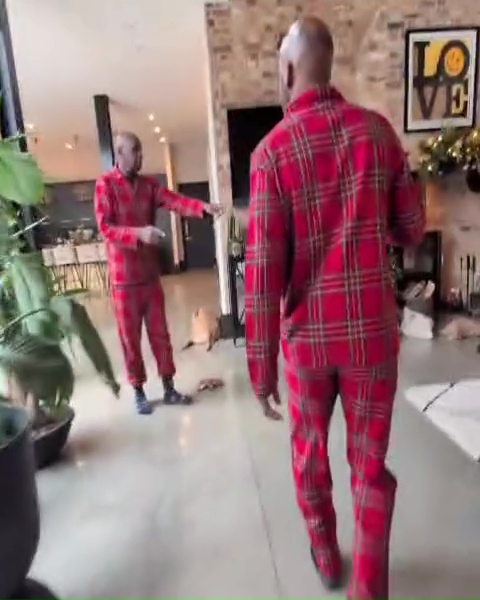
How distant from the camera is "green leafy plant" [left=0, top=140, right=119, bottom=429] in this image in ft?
5.44

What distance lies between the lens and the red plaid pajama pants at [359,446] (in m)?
1.40

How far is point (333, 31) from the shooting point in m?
4.56

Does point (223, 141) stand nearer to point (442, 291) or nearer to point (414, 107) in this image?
point (414, 107)

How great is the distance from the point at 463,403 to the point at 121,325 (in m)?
1.86

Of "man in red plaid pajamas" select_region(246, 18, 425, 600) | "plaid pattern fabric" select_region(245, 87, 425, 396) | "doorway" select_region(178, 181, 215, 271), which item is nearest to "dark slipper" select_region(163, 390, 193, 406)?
"man in red plaid pajamas" select_region(246, 18, 425, 600)

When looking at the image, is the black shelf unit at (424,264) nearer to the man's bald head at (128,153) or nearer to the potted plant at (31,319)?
the man's bald head at (128,153)

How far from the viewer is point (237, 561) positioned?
183 cm

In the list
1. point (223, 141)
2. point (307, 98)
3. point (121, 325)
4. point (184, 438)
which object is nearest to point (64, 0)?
point (223, 141)

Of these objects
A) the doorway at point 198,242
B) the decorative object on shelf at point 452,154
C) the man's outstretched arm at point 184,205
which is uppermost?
the decorative object on shelf at point 452,154

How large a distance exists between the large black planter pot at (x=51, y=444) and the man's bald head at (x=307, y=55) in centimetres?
194

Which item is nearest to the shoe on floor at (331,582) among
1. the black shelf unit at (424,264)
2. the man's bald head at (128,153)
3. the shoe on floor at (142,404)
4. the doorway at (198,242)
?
the shoe on floor at (142,404)

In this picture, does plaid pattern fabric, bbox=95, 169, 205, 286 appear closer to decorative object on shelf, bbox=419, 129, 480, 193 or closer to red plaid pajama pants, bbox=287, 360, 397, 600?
red plaid pajama pants, bbox=287, 360, 397, 600

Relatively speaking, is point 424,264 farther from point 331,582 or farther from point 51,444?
point 331,582

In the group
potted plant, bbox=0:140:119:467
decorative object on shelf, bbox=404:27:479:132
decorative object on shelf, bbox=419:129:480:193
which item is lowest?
potted plant, bbox=0:140:119:467
